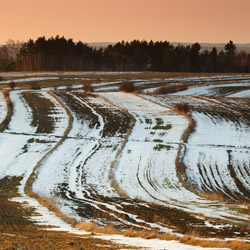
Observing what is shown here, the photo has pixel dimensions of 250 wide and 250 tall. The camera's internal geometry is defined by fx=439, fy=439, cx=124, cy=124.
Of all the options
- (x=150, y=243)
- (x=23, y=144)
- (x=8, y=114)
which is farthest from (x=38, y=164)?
(x=8, y=114)

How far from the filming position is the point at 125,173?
16875 mm

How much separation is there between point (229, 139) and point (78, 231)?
51.0 feet

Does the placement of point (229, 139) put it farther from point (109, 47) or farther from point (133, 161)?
point (109, 47)

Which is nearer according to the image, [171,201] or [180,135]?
[171,201]

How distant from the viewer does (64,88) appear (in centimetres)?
5084

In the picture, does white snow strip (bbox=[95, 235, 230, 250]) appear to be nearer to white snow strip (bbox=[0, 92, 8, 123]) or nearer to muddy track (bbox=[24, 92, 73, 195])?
muddy track (bbox=[24, 92, 73, 195])

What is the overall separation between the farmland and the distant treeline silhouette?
82239 millimetres

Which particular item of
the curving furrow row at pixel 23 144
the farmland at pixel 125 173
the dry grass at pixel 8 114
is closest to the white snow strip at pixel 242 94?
the farmland at pixel 125 173

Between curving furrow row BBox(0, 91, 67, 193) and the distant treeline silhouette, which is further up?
the distant treeline silhouette

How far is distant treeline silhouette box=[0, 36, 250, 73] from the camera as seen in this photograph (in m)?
116

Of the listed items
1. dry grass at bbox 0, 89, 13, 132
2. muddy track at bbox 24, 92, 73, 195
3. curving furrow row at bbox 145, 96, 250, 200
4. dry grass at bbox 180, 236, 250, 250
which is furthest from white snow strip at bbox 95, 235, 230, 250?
dry grass at bbox 0, 89, 13, 132

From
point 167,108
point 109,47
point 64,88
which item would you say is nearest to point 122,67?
point 109,47

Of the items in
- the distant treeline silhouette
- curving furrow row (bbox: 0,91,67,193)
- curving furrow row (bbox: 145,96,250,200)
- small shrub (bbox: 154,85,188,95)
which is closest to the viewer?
curving furrow row (bbox: 145,96,250,200)

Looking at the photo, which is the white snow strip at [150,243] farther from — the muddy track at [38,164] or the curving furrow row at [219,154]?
the muddy track at [38,164]
